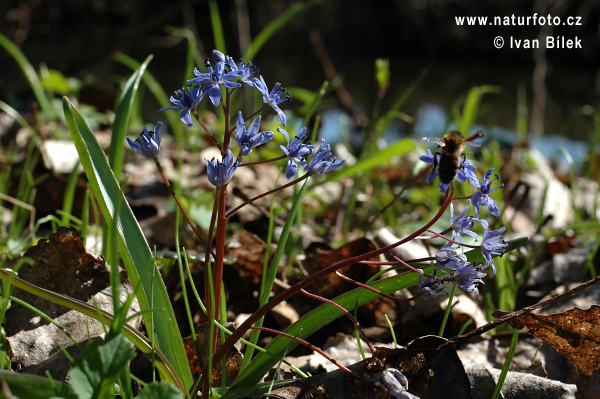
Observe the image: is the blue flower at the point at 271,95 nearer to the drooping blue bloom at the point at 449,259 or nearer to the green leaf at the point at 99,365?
the drooping blue bloom at the point at 449,259

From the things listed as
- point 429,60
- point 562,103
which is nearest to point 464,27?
point 429,60

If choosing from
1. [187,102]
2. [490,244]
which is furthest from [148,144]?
[490,244]

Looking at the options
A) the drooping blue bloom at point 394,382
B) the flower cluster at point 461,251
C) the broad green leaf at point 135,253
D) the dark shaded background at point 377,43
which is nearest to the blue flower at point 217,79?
the broad green leaf at point 135,253

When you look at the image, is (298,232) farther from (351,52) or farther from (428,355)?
(351,52)

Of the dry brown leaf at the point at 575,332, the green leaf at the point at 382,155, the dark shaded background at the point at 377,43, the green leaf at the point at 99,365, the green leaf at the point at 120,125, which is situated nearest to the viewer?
the green leaf at the point at 99,365

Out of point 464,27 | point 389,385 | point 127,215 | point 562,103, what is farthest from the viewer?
point 464,27
